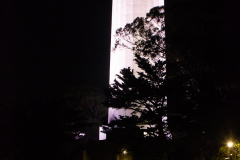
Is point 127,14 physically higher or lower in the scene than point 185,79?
higher

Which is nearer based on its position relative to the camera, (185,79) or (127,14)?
(185,79)

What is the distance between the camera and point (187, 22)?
10.4m

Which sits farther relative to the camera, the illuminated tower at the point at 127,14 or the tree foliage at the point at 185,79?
the illuminated tower at the point at 127,14

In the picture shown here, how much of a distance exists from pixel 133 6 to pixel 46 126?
42.7 ft

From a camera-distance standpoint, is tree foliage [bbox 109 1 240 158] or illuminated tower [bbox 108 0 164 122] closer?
tree foliage [bbox 109 1 240 158]

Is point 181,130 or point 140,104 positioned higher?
point 140,104

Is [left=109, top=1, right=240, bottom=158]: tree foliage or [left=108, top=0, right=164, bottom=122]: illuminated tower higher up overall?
[left=108, top=0, right=164, bottom=122]: illuminated tower

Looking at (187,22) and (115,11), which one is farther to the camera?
(115,11)

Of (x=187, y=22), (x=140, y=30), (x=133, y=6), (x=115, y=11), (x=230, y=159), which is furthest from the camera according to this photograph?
(x=115, y=11)

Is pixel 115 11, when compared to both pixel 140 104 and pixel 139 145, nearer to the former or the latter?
pixel 140 104

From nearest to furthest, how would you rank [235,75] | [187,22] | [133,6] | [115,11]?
[235,75] < [187,22] < [133,6] < [115,11]

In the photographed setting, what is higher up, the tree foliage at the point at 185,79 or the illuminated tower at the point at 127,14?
the illuminated tower at the point at 127,14

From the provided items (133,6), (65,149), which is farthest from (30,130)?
(133,6)

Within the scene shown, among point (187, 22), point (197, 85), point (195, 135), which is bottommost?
point (195, 135)
